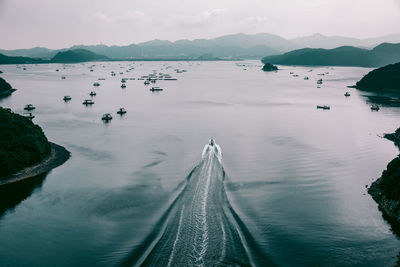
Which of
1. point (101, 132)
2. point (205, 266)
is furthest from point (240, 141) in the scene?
point (205, 266)

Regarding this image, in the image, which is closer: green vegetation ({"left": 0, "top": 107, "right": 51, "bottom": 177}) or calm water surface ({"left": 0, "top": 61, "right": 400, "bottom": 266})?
calm water surface ({"left": 0, "top": 61, "right": 400, "bottom": 266})

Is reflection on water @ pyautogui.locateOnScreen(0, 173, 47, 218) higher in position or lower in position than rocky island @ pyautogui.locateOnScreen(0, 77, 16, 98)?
lower

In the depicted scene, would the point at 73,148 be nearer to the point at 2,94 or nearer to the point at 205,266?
the point at 205,266

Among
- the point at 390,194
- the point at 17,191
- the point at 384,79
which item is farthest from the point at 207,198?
the point at 384,79

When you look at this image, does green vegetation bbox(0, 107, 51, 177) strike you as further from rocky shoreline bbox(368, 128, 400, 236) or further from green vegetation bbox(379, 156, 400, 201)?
green vegetation bbox(379, 156, 400, 201)

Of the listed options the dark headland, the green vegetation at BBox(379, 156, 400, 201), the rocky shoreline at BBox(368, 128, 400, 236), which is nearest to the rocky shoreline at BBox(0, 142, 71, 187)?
the dark headland

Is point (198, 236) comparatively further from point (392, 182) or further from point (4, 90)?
point (4, 90)

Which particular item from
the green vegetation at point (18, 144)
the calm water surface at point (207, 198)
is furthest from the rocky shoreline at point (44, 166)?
the calm water surface at point (207, 198)
